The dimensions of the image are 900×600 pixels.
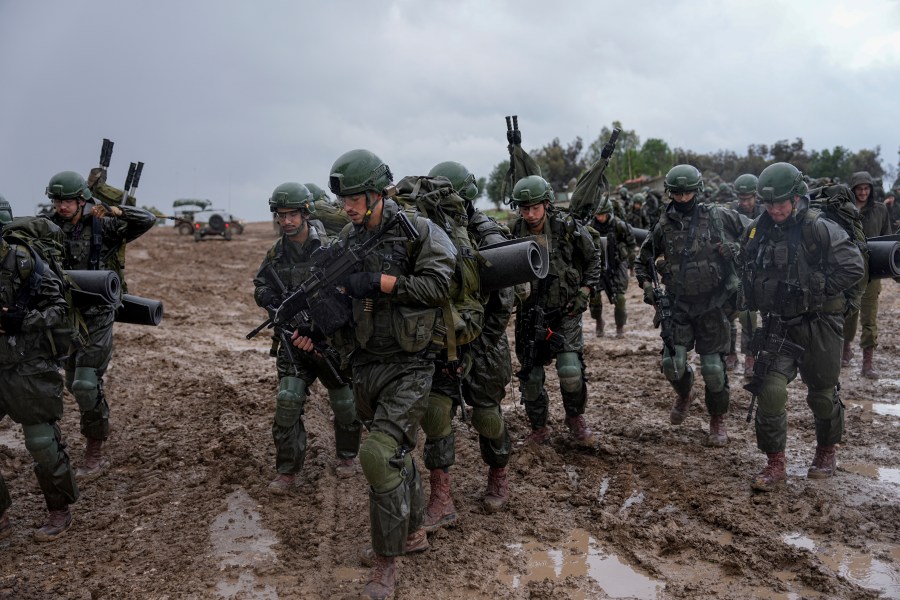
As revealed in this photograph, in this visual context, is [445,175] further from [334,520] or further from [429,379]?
[334,520]

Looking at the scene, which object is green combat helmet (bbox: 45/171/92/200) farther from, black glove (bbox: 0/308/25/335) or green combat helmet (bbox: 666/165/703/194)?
green combat helmet (bbox: 666/165/703/194)

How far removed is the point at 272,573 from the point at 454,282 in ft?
6.50

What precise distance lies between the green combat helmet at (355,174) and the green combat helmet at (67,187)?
3.18 metres

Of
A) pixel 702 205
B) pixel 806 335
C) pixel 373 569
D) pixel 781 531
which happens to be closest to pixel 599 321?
pixel 702 205

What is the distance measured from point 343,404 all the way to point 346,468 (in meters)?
0.54

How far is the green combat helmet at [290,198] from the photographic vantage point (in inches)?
220

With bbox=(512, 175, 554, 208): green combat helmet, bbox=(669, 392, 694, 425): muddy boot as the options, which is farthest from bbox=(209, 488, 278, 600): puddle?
bbox=(669, 392, 694, 425): muddy boot

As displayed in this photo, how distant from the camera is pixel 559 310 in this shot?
6391 millimetres

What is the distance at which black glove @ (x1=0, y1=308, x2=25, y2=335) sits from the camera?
187 inches

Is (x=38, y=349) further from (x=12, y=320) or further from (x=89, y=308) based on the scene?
(x=89, y=308)

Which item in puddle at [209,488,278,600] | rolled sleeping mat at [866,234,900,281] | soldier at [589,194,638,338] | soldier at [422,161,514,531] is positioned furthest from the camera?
soldier at [589,194,638,338]

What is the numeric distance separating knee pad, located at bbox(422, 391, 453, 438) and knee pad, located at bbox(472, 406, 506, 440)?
0.38 metres

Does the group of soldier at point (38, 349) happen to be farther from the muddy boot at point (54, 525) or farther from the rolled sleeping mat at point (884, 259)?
the rolled sleeping mat at point (884, 259)

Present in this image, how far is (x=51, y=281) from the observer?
4957 millimetres
